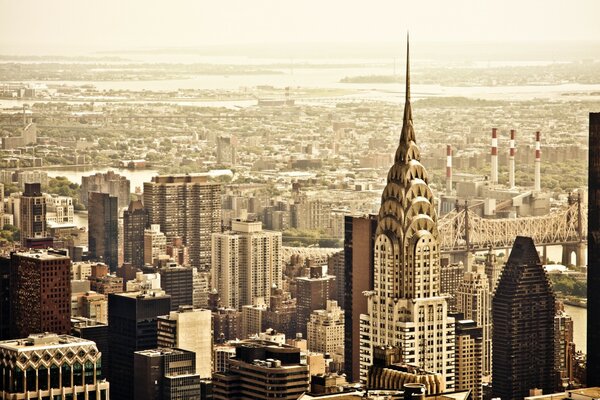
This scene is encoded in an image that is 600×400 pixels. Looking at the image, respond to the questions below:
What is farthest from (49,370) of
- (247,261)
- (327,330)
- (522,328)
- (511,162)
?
(511,162)

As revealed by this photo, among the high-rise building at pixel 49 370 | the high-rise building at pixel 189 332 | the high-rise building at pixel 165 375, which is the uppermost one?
the high-rise building at pixel 49 370

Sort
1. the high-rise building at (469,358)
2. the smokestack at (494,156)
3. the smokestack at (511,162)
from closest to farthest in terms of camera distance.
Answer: the high-rise building at (469,358), the smokestack at (511,162), the smokestack at (494,156)

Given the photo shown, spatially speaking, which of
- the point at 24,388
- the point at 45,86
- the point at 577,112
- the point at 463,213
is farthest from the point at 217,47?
the point at 24,388

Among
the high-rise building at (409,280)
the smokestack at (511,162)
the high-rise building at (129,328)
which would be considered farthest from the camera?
the smokestack at (511,162)

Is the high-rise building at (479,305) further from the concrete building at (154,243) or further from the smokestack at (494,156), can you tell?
the concrete building at (154,243)

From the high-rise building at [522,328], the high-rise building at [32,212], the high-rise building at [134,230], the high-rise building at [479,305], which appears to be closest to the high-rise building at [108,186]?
the high-rise building at [134,230]

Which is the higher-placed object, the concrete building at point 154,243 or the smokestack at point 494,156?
the smokestack at point 494,156

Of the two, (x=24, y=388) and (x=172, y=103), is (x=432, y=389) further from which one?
(x=172, y=103)

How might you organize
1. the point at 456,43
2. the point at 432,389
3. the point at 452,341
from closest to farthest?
the point at 432,389, the point at 452,341, the point at 456,43
